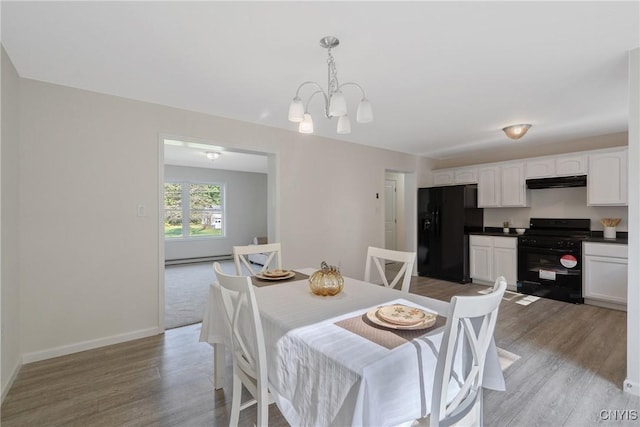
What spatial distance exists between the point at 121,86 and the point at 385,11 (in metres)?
2.30

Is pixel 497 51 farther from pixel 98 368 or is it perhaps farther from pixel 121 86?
pixel 98 368

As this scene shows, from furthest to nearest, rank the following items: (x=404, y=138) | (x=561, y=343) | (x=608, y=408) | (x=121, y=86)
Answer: (x=404, y=138) < (x=561, y=343) < (x=121, y=86) < (x=608, y=408)

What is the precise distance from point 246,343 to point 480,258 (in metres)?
4.62

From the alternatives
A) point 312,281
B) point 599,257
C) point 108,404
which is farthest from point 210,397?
point 599,257

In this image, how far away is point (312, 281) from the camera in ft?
5.72

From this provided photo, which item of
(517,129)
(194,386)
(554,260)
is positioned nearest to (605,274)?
(554,260)

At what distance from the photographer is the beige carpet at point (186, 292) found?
3438 millimetres

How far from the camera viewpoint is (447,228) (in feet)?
17.1

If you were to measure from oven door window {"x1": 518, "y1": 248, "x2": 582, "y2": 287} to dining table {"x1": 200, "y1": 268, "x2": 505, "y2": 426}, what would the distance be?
360 centimetres

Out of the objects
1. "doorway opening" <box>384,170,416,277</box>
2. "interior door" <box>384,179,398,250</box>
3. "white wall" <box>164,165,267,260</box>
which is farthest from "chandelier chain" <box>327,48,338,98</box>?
"white wall" <box>164,165,267,260</box>

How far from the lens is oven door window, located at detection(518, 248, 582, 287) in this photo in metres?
3.97

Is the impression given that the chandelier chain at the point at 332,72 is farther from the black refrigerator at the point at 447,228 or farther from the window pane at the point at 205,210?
the window pane at the point at 205,210

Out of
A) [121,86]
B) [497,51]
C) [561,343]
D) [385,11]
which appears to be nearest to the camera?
[385,11]

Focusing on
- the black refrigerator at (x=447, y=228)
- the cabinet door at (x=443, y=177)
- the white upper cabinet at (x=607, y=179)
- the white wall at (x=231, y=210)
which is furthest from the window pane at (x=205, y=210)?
the white upper cabinet at (x=607, y=179)
